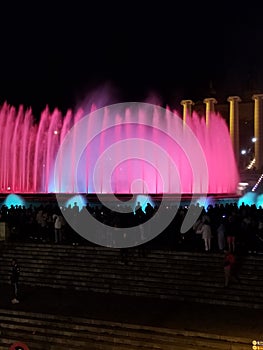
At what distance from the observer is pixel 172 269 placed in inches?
699

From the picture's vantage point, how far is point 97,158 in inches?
1678

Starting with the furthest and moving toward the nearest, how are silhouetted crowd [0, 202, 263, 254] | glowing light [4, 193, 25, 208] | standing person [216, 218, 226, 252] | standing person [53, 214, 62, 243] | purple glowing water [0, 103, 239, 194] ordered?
purple glowing water [0, 103, 239, 194]
glowing light [4, 193, 25, 208]
standing person [53, 214, 62, 243]
silhouetted crowd [0, 202, 263, 254]
standing person [216, 218, 226, 252]

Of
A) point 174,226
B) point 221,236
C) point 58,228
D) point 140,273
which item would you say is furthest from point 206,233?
point 58,228

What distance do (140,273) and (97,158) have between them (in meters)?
25.4

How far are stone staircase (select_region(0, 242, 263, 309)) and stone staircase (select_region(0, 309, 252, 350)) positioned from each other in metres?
3.18

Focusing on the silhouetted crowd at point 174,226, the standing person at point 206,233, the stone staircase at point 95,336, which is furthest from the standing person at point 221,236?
the stone staircase at point 95,336

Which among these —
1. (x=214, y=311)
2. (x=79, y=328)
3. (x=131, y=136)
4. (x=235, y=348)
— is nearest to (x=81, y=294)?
(x=79, y=328)

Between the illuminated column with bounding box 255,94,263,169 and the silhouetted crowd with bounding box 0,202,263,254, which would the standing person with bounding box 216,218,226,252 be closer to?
the silhouetted crowd with bounding box 0,202,263,254

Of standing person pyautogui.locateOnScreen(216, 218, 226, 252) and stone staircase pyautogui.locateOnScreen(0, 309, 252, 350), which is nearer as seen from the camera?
stone staircase pyautogui.locateOnScreen(0, 309, 252, 350)

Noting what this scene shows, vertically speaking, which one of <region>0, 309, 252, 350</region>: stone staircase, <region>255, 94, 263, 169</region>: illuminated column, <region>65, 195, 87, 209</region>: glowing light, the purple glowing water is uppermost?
<region>255, 94, 263, 169</region>: illuminated column

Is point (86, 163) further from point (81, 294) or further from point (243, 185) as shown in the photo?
point (81, 294)

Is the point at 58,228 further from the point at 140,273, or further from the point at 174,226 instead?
the point at 174,226

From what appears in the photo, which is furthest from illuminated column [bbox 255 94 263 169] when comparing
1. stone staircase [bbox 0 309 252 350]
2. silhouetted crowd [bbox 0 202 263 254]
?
stone staircase [bbox 0 309 252 350]

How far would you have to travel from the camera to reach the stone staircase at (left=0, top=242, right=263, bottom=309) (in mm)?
16250
